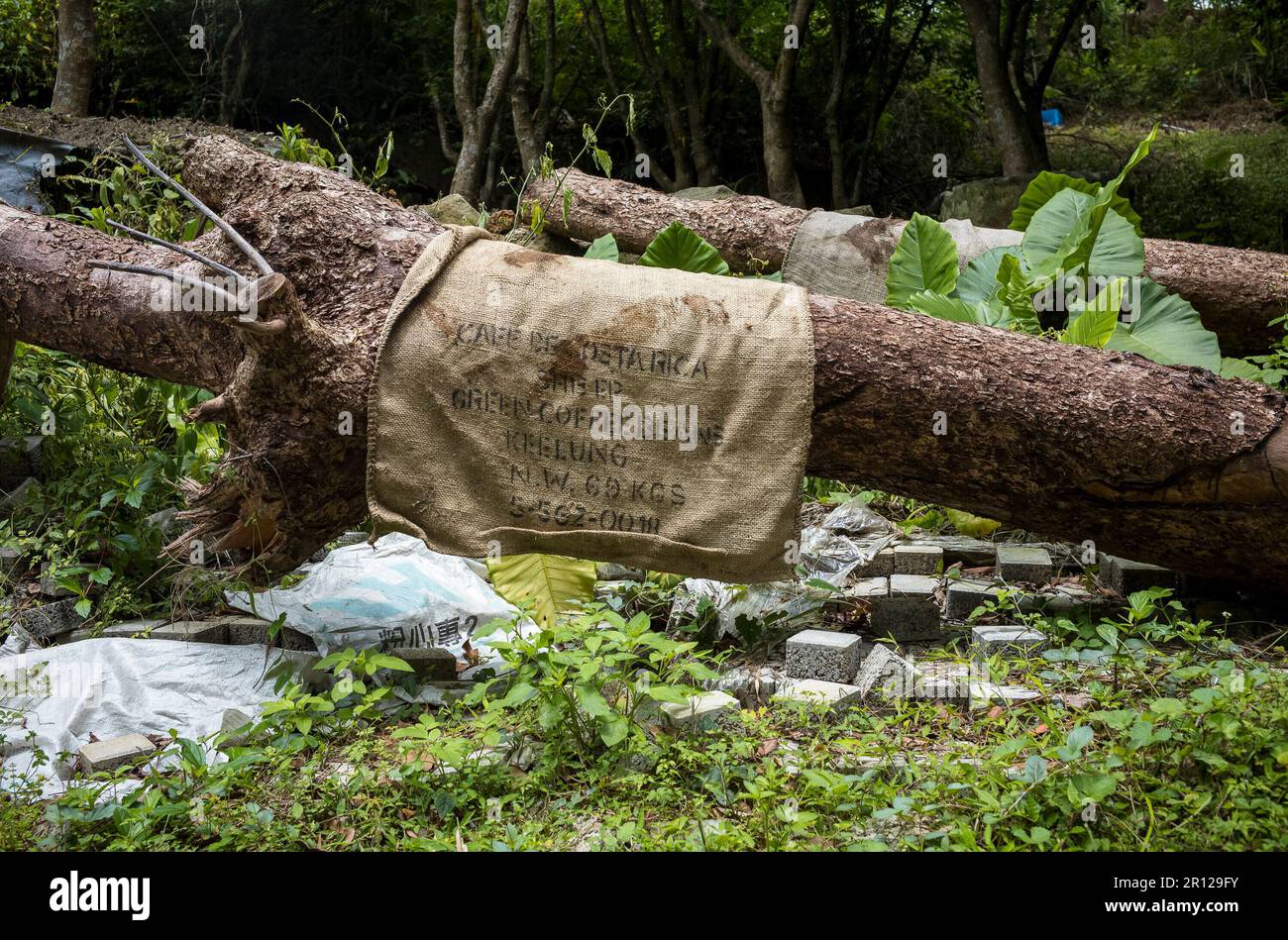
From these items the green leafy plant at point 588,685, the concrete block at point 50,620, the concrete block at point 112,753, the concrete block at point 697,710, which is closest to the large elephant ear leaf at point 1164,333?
the concrete block at point 697,710

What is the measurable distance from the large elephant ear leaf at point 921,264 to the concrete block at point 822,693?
5.99 ft

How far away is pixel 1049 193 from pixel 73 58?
6987 millimetres

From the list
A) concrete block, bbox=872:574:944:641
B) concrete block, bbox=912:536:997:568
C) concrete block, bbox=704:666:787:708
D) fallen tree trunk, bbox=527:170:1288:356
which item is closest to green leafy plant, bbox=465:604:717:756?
concrete block, bbox=704:666:787:708

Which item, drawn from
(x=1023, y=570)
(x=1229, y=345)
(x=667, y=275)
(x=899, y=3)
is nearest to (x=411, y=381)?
(x=667, y=275)

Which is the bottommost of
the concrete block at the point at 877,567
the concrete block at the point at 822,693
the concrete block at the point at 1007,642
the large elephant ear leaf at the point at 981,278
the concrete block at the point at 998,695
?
the concrete block at the point at 822,693

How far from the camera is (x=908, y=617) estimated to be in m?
3.38

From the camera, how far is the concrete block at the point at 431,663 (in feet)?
10.4

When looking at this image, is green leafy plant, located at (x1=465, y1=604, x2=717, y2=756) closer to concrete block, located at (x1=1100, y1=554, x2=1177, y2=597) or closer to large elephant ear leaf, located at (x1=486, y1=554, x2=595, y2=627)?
large elephant ear leaf, located at (x1=486, y1=554, x2=595, y2=627)

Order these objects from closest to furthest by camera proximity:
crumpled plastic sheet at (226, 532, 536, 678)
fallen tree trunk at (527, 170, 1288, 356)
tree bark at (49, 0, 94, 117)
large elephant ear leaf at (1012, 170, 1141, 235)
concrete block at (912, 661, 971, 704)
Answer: concrete block at (912, 661, 971, 704), crumpled plastic sheet at (226, 532, 536, 678), large elephant ear leaf at (1012, 170, 1141, 235), fallen tree trunk at (527, 170, 1288, 356), tree bark at (49, 0, 94, 117)

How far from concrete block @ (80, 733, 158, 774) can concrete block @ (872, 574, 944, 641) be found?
2.12m

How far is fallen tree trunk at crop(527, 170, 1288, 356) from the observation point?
4949 millimetres

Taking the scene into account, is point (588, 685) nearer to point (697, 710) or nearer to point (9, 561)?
point (697, 710)

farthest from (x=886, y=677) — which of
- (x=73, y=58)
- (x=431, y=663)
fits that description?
(x=73, y=58)

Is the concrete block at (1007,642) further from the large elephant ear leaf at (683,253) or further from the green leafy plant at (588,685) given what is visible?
the large elephant ear leaf at (683,253)
